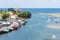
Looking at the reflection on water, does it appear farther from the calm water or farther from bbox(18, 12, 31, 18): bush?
bbox(18, 12, 31, 18): bush

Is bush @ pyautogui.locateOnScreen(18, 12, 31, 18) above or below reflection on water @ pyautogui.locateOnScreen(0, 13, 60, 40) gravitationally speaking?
above

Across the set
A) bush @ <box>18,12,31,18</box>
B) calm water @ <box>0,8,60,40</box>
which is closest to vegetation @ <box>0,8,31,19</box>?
bush @ <box>18,12,31,18</box>

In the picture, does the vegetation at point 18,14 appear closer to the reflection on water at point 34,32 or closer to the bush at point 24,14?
the bush at point 24,14

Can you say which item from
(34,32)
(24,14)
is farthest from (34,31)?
(24,14)

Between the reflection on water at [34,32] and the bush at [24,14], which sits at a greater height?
the bush at [24,14]

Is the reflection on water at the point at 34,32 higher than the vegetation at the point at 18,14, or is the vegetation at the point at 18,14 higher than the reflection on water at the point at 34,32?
the vegetation at the point at 18,14

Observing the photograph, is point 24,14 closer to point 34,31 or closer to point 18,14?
point 18,14

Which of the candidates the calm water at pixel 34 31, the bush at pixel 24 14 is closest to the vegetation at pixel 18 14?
the bush at pixel 24 14

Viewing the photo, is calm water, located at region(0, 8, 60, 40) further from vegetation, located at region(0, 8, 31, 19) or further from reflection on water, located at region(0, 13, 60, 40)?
vegetation, located at region(0, 8, 31, 19)

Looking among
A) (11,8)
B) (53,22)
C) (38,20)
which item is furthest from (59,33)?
(11,8)
